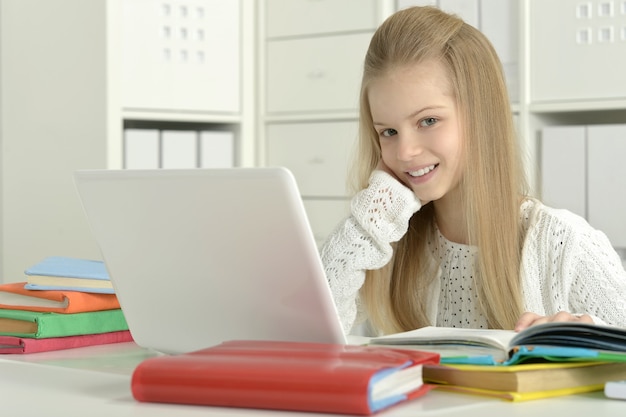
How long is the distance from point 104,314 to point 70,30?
5.47ft

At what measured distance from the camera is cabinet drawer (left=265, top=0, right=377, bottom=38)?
3.02 m

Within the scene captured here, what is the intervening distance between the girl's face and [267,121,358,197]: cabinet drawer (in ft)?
4.60

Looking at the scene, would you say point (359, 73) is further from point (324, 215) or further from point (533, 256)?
point (533, 256)

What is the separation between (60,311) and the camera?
4.47ft

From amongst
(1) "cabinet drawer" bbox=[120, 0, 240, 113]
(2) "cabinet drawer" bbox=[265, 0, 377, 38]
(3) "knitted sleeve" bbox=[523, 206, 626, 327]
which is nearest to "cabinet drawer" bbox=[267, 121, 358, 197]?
(1) "cabinet drawer" bbox=[120, 0, 240, 113]

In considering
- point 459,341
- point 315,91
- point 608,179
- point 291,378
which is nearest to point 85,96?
point 315,91

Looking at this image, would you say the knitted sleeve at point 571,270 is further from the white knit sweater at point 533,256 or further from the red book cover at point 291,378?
the red book cover at point 291,378

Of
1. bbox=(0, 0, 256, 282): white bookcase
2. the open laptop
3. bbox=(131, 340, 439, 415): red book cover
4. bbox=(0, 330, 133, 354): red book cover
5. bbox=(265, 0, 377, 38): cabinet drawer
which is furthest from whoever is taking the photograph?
bbox=(265, 0, 377, 38): cabinet drawer

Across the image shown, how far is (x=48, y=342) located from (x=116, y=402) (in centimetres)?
42

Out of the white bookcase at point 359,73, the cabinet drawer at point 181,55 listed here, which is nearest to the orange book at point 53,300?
the white bookcase at point 359,73

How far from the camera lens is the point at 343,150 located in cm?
307

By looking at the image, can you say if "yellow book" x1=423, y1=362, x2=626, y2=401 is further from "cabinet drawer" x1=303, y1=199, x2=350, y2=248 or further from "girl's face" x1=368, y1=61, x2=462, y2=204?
"cabinet drawer" x1=303, y1=199, x2=350, y2=248

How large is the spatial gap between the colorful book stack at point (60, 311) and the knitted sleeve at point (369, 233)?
388 millimetres

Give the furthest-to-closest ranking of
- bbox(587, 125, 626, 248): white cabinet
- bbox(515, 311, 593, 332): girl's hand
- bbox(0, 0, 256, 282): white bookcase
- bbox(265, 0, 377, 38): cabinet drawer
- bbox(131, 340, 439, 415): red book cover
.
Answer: bbox(265, 0, 377, 38): cabinet drawer, bbox(0, 0, 256, 282): white bookcase, bbox(587, 125, 626, 248): white cabinet, bbox(515, 311, 593, 332): girl's hand, bbox(131, 340, 439, 415): red book cover
